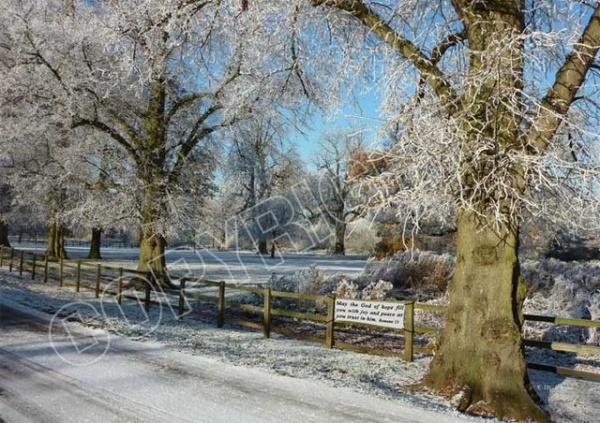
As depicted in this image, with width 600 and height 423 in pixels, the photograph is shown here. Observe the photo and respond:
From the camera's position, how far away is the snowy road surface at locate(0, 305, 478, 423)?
5.64 meters

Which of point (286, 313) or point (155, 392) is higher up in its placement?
point (286, 313)

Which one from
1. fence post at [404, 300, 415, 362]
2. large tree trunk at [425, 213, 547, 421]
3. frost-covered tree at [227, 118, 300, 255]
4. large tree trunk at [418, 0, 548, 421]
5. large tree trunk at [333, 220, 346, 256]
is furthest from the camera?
large tree trunk at [333, 220, 346, 256]

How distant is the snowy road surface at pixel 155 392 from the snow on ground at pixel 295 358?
447 mm

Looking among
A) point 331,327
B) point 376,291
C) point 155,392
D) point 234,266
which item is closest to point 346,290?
point 376,291

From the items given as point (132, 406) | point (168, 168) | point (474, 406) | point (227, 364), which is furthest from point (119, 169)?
point (474, 406)

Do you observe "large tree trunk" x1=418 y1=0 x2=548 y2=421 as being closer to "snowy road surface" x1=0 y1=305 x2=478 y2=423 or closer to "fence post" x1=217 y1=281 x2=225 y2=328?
"snowy road surface" x1=0 y1=305 x2=478 y2=423

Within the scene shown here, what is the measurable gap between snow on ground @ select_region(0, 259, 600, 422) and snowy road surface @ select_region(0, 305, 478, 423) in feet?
1.47

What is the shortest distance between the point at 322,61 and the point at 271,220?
137 feet

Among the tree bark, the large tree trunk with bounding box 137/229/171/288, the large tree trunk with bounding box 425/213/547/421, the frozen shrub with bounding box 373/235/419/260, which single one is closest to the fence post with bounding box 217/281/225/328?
the large tree trunk with bounding box 425/213/547/421

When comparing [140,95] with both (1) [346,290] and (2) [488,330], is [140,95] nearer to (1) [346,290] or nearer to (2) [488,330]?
(1) [346,290]

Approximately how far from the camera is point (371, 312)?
32.1 feet

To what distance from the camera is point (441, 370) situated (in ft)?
24.0

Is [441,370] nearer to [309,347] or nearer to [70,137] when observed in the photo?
[309,347]

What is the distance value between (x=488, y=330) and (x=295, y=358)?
138 inches
